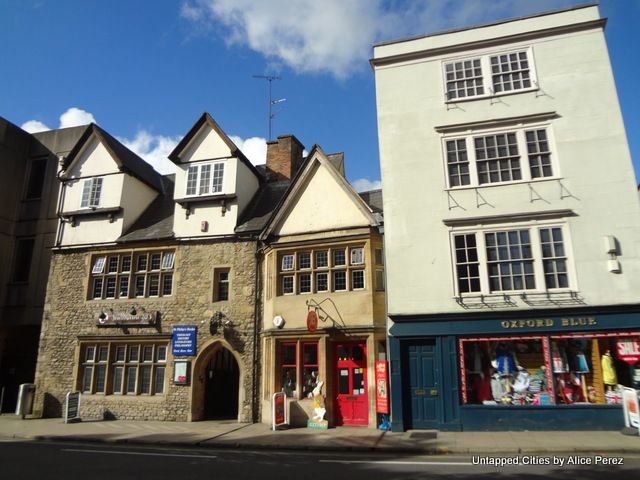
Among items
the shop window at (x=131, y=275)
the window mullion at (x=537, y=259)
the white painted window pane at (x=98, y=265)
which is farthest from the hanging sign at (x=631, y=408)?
the white painted window pane at (x=98, y=265)

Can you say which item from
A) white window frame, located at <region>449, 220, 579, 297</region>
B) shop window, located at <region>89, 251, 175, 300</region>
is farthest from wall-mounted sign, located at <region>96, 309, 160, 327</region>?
white window frame, located at <region>449, 220, 579, 297</region>

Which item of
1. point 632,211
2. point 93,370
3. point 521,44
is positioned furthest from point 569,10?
point 93,370

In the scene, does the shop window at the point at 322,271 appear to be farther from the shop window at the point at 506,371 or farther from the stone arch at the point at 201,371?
the shop window at the point at 506,371

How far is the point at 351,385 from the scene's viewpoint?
15.1 m

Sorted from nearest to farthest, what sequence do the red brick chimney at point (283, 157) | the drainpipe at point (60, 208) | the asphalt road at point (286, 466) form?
1. the asphalt road at point (286, 466)
2. the drainpipe at point (60, 208)
3. the red brick chimney at point (283, 157)

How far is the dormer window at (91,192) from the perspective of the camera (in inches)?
797

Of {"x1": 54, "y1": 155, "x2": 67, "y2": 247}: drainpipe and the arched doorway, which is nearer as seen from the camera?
the arched doorway

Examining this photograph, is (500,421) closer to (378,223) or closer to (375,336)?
(375,336)

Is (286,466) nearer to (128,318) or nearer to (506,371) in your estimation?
(506,371)

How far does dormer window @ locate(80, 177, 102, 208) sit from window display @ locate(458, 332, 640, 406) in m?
16.8

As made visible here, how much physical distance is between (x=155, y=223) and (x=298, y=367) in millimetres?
9573

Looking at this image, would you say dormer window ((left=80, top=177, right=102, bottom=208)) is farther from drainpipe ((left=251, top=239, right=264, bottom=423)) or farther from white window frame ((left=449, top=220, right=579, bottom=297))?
white window frame ((left=449, top=220, right=579, bottom=297))

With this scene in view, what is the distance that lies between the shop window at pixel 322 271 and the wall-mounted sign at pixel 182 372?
467 centimetres

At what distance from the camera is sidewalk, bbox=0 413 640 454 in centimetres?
1058
